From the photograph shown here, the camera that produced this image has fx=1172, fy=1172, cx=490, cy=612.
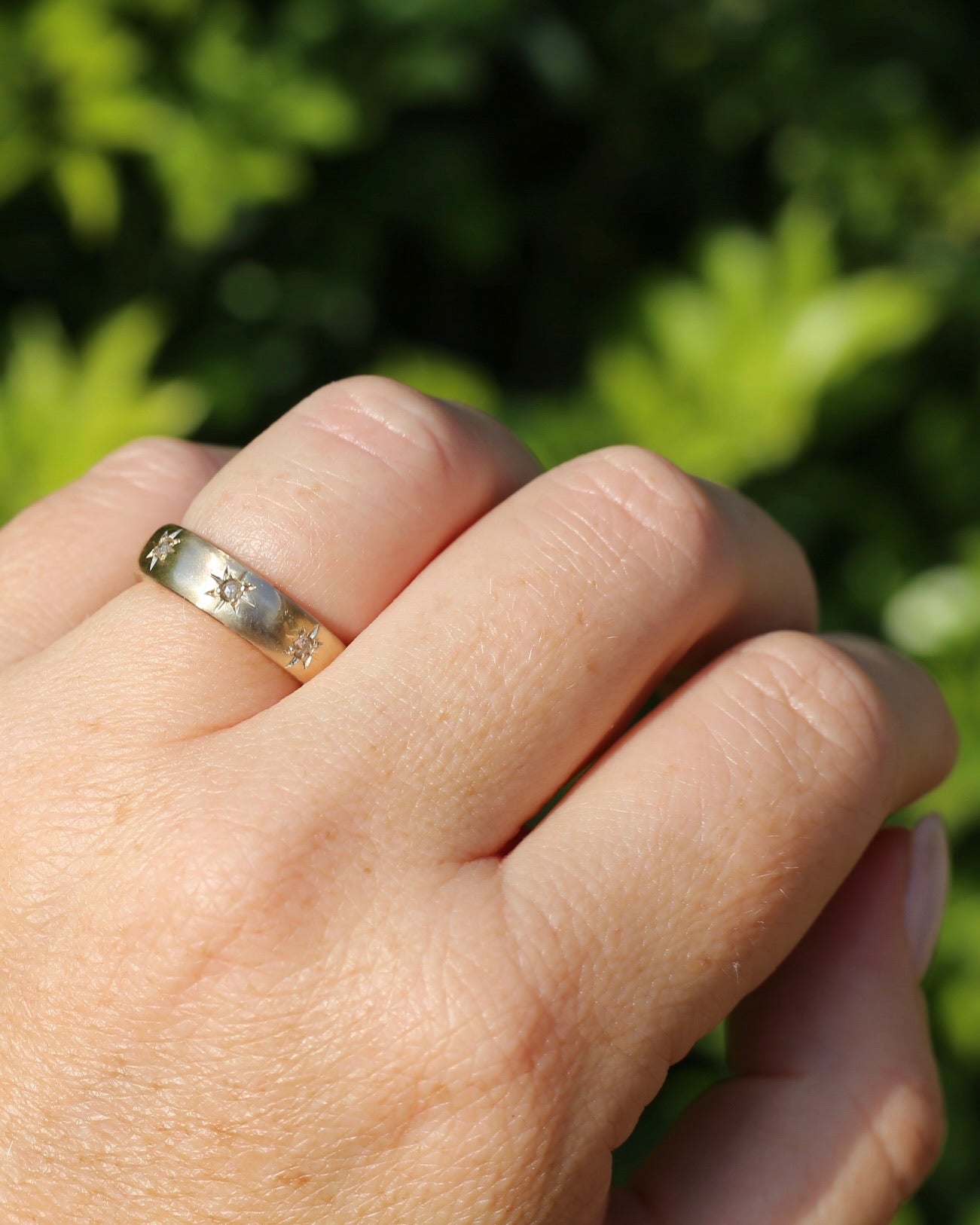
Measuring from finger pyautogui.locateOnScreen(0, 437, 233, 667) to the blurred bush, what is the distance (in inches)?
21.1

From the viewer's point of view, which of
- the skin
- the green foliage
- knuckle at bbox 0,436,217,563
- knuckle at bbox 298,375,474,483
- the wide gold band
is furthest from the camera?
the green foliage

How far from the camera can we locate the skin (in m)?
0.85

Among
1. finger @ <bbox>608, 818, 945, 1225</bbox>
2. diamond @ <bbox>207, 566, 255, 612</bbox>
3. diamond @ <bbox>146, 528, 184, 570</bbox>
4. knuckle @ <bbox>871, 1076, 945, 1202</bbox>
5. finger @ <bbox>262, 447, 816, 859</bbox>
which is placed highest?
diamond @ <bbox>146, 528, 184, 570</bbox>

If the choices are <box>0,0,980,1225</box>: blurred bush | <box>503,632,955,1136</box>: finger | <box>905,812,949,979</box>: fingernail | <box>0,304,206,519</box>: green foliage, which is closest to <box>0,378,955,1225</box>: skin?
<box>503,632,955,1136</box>: finger

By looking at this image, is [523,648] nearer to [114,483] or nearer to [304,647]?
[304,647]

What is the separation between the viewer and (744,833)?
3.12ft

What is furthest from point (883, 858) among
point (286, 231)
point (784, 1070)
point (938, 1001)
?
point (286, 231)

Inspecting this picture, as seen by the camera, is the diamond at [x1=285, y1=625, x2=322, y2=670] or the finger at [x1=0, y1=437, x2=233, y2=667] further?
the finger at [x1=0, y1=437, x2=233, y2=667]

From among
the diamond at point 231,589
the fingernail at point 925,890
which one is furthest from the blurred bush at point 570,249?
the diamond at point 231,589

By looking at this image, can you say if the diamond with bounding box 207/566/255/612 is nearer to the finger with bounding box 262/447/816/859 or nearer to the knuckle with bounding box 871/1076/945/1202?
the finger with bounding box 262/447/816/859

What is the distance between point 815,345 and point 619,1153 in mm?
1298

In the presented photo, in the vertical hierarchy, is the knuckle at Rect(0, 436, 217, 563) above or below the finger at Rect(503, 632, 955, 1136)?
above

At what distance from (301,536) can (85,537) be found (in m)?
0.31

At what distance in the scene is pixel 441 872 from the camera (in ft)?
2.93
